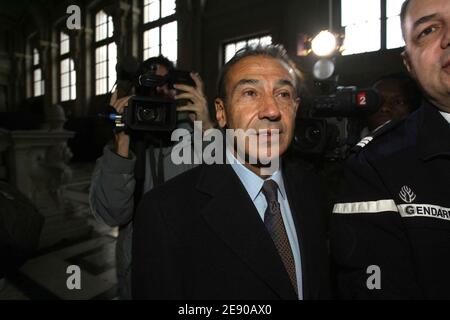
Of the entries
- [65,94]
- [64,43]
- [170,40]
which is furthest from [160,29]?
[64,43]

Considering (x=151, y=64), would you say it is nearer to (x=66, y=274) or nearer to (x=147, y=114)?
(x=147, y=114)

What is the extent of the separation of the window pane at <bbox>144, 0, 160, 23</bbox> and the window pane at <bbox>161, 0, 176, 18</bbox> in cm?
29

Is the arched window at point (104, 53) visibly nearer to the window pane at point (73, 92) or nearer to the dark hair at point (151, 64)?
the window pane at point (73, 92)

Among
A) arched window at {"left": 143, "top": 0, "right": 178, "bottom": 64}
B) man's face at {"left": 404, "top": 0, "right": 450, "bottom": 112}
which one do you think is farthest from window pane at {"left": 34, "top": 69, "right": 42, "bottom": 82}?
man's face at {"left": 404, "top": 0, "right": 450, "bottom": 112}

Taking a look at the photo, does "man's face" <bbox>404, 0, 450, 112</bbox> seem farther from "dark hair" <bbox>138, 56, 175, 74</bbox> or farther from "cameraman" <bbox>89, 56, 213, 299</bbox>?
"dark hair" <bbox>138, 56, 175, 74</bbox>

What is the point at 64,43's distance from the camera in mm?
15156

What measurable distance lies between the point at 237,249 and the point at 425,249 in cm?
50

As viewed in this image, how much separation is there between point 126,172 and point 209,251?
522 millimetres

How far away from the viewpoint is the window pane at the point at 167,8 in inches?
404

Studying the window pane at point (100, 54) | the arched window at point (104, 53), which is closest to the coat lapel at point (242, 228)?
the arched window at point (104, 53)

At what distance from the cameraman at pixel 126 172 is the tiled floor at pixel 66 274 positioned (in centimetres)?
160

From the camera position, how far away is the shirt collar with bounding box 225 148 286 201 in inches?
41.3

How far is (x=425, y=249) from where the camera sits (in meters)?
0.81
